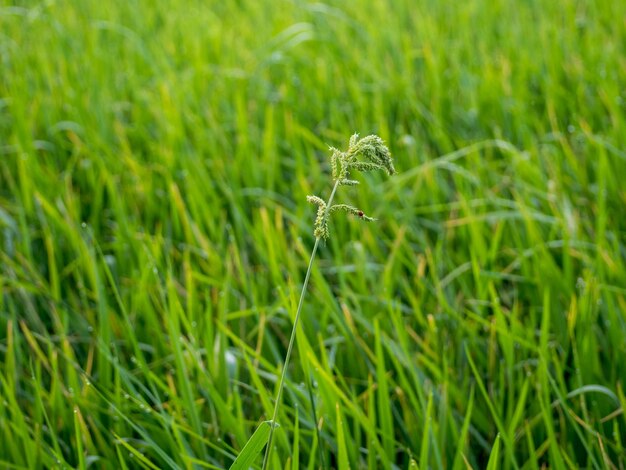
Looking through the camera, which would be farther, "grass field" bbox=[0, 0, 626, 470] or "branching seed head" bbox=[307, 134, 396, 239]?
"grass field" bbox=[0, 0, 626, 470]

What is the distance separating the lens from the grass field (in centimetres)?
113

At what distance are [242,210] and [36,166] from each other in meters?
0.55

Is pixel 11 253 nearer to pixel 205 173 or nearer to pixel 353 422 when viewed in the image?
pixel 205 173

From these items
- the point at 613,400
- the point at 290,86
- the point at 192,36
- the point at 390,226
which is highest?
the point at 192,36

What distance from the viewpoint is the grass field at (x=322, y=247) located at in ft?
3.69

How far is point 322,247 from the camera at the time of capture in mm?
1646

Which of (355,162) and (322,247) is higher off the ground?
(355,162)

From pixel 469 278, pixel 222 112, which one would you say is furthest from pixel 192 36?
pixel 469 278

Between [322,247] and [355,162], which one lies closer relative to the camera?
[355,162]

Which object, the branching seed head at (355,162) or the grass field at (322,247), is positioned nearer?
the branching seed head at (355,162)

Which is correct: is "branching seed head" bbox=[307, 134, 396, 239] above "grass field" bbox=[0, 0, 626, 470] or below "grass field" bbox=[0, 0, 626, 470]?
above

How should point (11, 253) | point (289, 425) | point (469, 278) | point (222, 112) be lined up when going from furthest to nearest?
point (222, 112), point (11, 253), point (469, 278), point (289, 425)

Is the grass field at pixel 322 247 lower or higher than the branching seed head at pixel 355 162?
lower

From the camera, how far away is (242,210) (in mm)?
1781
